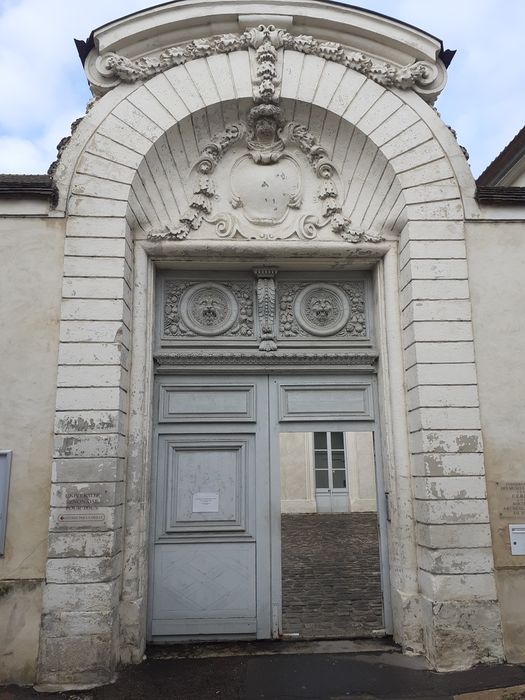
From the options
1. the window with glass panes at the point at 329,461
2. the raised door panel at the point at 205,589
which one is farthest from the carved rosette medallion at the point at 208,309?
the raised door panel at the point at 205,589

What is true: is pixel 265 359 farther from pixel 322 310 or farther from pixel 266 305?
pixel 322 310

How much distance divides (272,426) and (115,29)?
13.2 feet

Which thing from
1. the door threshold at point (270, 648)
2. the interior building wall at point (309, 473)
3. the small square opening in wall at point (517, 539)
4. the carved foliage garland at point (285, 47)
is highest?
the carved foliage garland at point (285, 47)

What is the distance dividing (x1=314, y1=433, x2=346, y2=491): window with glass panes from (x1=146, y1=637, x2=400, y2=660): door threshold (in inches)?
51.8

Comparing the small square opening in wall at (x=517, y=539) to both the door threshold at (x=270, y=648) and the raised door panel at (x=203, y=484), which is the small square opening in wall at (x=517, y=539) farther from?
the raised door panel at (x=203, y=484)

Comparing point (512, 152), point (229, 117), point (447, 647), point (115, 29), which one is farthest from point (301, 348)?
point (512, 152)

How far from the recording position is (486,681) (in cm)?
404

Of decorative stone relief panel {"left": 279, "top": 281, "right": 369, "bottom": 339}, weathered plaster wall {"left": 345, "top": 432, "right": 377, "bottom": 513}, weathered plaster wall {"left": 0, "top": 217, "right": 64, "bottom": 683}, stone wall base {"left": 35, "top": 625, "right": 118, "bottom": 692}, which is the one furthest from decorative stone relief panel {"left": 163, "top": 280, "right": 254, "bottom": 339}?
stone wall base {"left": 35, "top": 625, "right": 118, "bottom": 692}

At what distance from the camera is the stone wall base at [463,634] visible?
4266mm

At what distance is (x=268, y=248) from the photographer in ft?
17.4

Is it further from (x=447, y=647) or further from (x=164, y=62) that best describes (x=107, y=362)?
(x=447, y=647)

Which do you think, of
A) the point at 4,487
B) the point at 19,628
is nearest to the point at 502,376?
the point at 4,487

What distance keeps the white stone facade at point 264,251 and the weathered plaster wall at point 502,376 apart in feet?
0.41

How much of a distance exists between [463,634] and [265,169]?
14.7 ft
